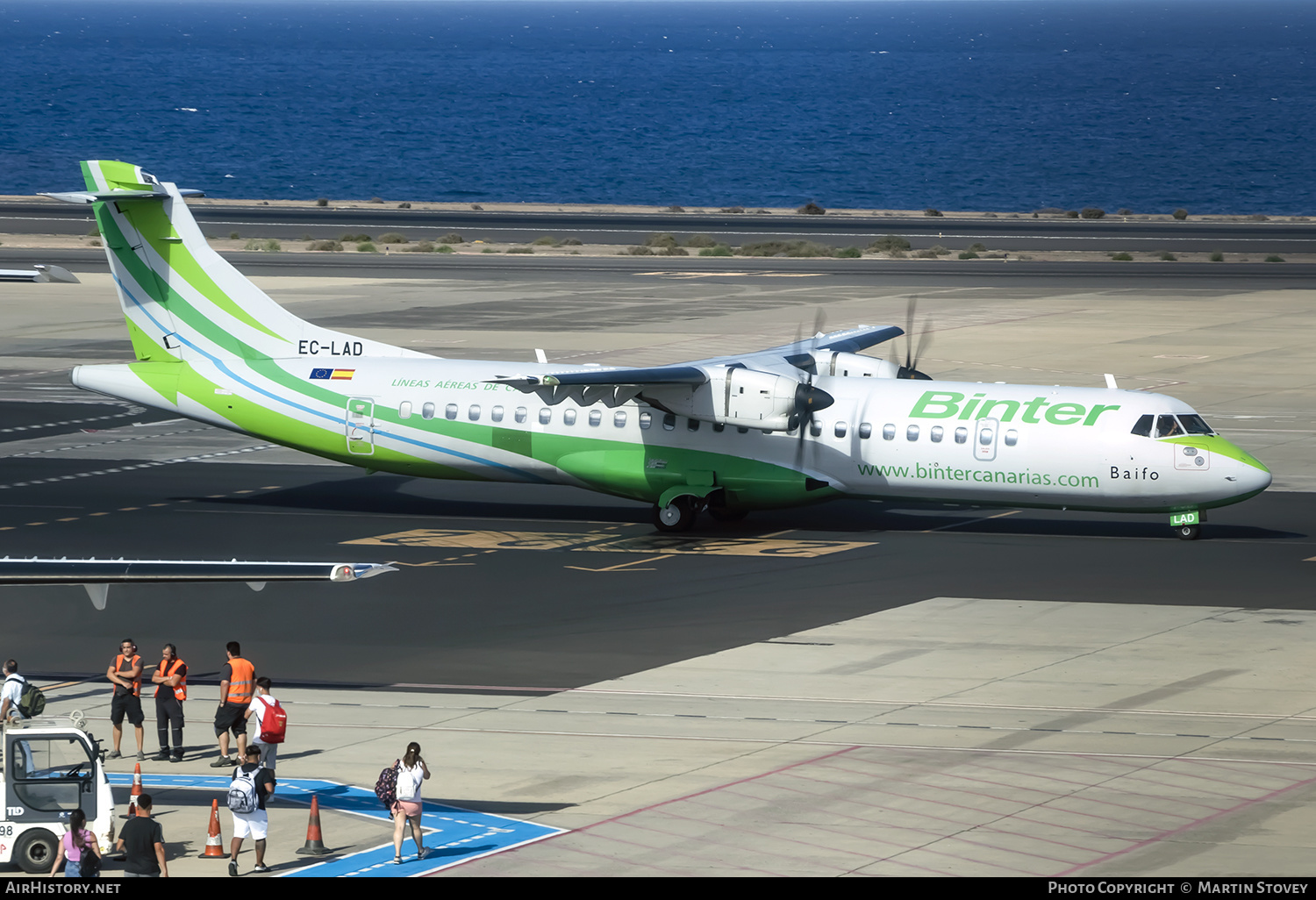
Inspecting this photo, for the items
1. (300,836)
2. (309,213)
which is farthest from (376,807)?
(309,213)

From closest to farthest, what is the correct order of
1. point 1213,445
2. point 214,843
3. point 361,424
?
point 214,843 → point 1213,445 → point 361,424

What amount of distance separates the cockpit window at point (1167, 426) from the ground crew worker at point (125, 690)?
2068 centimetres

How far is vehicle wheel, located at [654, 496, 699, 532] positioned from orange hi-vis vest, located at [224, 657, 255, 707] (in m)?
15.4

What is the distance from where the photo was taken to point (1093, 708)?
24.0 m

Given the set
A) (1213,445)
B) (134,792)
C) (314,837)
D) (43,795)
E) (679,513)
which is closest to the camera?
(43,795)

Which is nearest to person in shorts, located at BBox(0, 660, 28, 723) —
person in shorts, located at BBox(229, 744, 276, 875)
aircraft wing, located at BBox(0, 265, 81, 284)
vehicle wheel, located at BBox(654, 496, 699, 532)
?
person in shorts, located at BBox(229, 744, 276, 875)

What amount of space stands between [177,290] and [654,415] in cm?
1161

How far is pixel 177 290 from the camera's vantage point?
39938 mm

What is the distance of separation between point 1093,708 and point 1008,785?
3924 mm

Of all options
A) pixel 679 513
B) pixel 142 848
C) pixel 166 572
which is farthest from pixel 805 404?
pixel 142 848

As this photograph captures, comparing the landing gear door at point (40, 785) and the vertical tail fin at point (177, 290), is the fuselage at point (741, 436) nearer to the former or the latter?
the vertical tail fin at point (177, 290)

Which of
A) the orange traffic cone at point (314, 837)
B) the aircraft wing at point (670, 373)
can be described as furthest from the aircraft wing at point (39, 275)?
the aircraft wing at point (670, 373)

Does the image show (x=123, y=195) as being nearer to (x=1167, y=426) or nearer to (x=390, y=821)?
(x=1167, y=426)

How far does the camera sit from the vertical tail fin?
39.5m
